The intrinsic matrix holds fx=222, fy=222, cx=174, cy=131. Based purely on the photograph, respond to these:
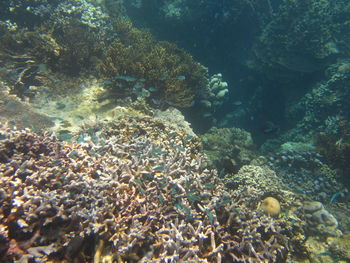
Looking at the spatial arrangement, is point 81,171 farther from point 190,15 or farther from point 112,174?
point 190,15

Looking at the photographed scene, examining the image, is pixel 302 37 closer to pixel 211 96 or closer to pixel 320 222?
A: pixel 211 96

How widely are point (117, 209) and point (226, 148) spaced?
5.82 metres

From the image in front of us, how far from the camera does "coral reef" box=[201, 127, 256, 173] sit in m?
7.45

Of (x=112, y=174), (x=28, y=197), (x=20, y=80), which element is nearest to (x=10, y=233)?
(x=28, y=197)

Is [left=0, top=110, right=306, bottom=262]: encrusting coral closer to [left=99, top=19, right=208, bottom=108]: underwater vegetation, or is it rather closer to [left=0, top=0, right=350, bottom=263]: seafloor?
[left=0, top=0, right=350, bottom=263]: seafloor

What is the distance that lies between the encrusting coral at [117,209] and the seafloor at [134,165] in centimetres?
2

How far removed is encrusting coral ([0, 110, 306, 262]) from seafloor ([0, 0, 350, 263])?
20 millimetres

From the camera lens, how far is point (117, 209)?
3162mm

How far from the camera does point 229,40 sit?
47.5 feet

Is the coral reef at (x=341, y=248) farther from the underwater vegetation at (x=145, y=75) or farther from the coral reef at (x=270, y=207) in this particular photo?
the underwater vegetation at (x=145, y=75)

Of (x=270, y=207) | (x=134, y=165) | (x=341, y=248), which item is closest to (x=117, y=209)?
(x=134, y=165)

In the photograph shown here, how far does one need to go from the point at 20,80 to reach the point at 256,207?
7.47 metres

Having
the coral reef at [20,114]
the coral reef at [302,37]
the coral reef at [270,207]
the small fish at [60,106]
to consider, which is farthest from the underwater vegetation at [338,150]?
the coral reef at [20,114]

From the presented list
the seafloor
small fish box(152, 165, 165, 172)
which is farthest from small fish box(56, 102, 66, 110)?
small fish box(152, 165, 165, 172)
